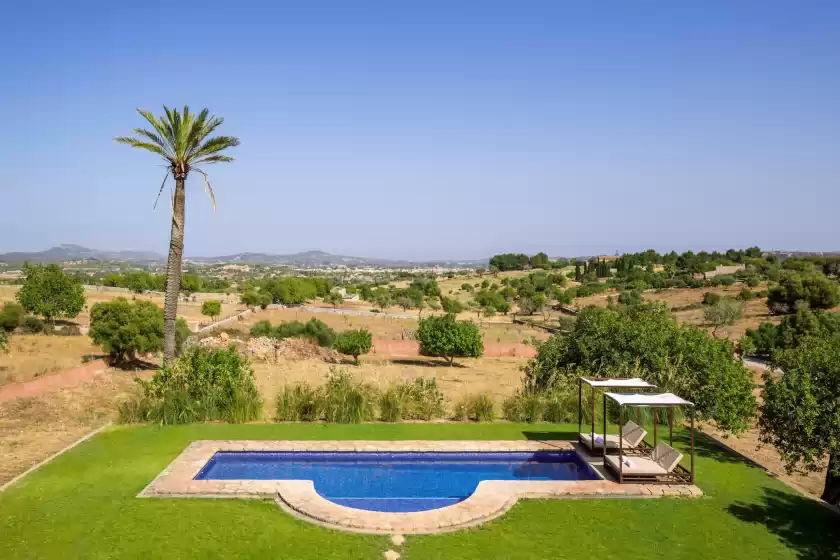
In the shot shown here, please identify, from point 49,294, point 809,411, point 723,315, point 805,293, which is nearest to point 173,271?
point 809,411

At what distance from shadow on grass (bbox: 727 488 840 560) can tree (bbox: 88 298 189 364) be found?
68.7 ft

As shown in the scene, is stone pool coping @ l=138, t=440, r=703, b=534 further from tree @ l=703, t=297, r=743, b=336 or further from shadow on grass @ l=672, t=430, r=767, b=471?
tree @ l=703, t=297, r=743, b=336

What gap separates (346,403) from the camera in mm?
14367

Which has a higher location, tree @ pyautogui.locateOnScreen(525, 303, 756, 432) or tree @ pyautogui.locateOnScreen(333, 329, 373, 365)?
tree @ pyautogui.locateOnScreen(525, 303, 756, 432)

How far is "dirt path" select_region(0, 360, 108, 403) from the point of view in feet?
54.9

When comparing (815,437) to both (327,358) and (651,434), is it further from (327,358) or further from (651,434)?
(327,358)

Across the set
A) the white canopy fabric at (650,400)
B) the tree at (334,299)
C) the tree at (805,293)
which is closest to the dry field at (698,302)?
the tree at (805,293)

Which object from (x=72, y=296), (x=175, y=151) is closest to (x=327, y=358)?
(x=175, y=151)

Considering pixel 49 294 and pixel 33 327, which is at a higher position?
pixel 49 294

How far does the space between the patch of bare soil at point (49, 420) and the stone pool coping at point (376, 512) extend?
9.79 feet

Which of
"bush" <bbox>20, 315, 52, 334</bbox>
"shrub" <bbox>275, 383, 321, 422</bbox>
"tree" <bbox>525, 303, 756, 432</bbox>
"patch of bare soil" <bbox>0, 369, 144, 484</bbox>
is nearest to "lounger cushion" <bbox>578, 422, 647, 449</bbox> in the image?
"tree" <bbox>525, 303, 756, 432</bbox>

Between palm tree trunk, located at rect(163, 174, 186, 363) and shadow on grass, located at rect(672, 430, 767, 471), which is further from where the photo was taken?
palm tree trunk, located at rect(163, 174, 186, 363)

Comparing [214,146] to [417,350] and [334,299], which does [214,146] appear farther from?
[334,299]

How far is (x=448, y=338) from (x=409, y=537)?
23.1 m
